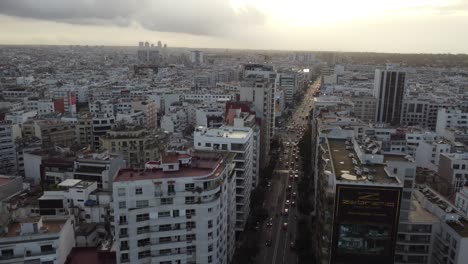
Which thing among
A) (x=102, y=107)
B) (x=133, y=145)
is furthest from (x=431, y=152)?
(x=102, y=107)

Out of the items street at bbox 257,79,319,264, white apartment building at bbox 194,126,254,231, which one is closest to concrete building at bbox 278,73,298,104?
street at bbox 257,79,319,264

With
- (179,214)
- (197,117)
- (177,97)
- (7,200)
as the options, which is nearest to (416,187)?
(179,214)

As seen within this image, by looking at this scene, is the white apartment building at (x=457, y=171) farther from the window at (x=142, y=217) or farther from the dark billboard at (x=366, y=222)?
the window at (x=142, y=217)

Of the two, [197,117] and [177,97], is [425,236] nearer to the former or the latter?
[197,117]

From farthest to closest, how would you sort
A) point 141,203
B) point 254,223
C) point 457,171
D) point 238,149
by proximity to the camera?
point 457,171 < point 254,223 < point 238,149 < point 141,203

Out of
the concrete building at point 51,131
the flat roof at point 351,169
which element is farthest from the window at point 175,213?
the concrete building at point 51,131

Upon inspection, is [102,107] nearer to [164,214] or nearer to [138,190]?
[138,190]
